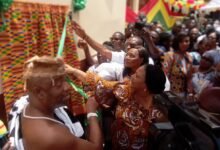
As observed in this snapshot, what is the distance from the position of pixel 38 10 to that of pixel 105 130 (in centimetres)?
137

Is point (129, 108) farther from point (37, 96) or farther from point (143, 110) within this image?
point (37, 96)

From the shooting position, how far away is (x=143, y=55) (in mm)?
1920

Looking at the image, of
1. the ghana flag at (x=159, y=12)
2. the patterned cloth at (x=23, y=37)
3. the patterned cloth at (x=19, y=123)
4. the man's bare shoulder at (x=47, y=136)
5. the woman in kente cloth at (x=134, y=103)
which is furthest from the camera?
the ghana flag at (x=159, y=12)

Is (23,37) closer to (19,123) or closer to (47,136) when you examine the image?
(19,123)

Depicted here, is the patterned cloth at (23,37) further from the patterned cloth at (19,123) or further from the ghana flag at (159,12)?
the ghana flag at (159,12)

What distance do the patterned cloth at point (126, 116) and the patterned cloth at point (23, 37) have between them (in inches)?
15.3

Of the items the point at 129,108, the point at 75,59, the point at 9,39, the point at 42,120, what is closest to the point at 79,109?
the point at 75,59

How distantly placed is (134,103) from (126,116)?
Answer: 83mm

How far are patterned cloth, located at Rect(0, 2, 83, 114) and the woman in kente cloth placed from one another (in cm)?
43

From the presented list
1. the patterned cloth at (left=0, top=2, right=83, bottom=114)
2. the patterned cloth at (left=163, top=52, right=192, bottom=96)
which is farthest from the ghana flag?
the patterned cloth at (left=0, top=2, right=83, bottom=114)

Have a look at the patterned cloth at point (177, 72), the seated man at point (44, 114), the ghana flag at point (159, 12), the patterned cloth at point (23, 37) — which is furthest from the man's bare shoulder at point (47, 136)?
the ghana flag at point (159, 12)

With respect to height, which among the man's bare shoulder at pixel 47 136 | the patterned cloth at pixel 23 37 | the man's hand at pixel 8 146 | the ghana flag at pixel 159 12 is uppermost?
the ghana flag at pixel 159 12

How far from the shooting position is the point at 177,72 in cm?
296

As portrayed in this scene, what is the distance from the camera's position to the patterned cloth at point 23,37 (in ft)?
6.92
